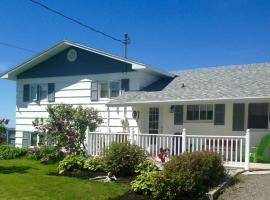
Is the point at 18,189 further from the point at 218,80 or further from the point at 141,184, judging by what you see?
the point at 218,80

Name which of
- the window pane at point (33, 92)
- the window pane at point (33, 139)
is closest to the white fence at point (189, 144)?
the window pane at point (33, 139)

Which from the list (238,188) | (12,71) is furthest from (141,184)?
(12,71)

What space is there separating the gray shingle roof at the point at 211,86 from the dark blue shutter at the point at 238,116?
2.55ft

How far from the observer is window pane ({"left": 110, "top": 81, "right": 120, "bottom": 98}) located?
68.0 ft

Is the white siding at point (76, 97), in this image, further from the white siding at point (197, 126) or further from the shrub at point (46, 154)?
the shrub at point (46, 154)

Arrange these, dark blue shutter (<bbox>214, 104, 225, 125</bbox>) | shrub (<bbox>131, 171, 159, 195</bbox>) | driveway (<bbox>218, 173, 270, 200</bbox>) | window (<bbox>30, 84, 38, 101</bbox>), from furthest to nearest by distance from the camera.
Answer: window (<bbox>30, 84, 38, 101</bbox>) → dark blue shutter (<bbox>214, 104, 225, 125</bbox>) → shrub (<bbox>131, 171, 159, 195</bbox>) → driveway (<bbox>218, 173, 270, 200</bbox>)

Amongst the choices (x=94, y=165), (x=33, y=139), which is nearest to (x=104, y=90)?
(x=33, y=139)

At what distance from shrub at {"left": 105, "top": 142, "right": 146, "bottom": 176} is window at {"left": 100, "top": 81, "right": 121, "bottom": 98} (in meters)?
7.90

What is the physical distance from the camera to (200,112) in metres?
19.1

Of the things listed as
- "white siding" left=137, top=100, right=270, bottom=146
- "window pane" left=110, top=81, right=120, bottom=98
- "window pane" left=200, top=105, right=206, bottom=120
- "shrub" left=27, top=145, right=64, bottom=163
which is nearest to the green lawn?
"shrub" left=27, top=145, right=64, bottom=163

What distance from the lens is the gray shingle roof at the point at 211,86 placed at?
17000mm

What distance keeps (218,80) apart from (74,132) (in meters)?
7.19

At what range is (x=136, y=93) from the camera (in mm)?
19688

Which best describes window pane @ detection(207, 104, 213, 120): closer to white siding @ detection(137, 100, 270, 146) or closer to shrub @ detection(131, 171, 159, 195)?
white siding @ detection(137, 100, 270, 146)
